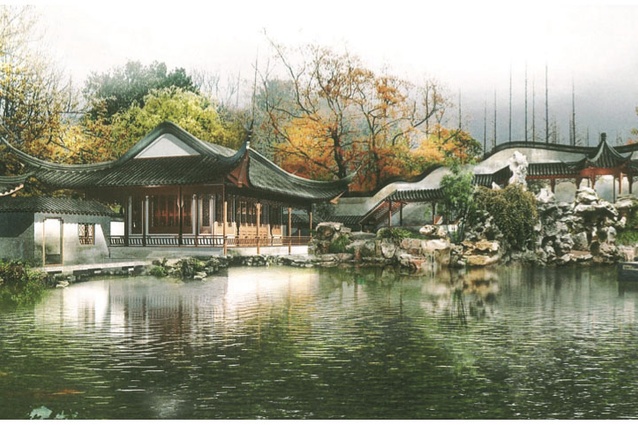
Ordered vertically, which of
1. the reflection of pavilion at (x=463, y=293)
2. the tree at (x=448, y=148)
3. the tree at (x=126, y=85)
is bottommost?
the reflection of pavilion at (x=463, y=293)

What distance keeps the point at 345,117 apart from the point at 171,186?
6.67 m

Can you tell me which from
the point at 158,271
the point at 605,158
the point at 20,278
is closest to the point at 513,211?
the point at 605,158

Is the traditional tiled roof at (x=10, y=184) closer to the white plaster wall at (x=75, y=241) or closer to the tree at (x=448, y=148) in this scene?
the white plaster wall at (x=75, y=241)

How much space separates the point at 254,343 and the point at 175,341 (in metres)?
0.86

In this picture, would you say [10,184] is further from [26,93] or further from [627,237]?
[627,237]

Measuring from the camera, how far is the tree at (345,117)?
698 inches

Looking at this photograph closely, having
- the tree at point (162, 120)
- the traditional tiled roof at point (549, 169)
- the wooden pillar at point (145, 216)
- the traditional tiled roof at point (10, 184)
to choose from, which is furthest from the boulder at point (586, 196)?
the traditional tiled roof at point (10, 184)

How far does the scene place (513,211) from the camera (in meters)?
17.3

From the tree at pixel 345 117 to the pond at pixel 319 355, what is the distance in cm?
A: 834

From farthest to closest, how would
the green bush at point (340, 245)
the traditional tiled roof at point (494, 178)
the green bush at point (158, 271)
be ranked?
the traditional tiled roof at point (494, 178) → the green bush at point (340, 245) → the green bush at point (158, 271)

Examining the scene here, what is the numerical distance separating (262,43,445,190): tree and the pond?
8.34 m

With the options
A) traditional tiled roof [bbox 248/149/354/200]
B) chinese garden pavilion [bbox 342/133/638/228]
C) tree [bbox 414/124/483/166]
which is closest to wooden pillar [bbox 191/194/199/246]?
traditional tiled roof [bbox 248/149/354/200]

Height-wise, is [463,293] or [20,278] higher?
[20,278]

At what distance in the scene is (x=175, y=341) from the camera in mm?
6719
